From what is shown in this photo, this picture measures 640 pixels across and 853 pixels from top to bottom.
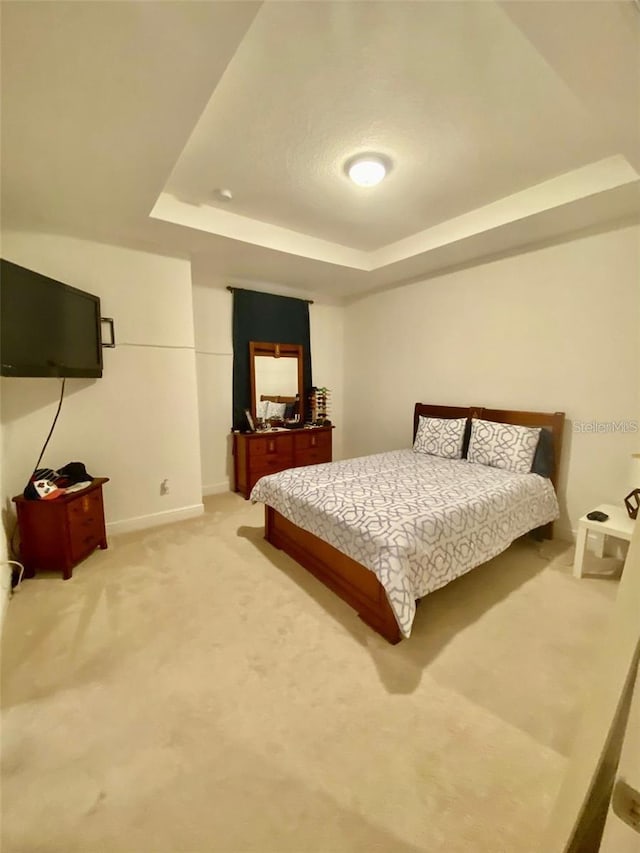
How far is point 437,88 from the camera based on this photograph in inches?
62.9

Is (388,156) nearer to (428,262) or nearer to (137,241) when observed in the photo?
(428,262)

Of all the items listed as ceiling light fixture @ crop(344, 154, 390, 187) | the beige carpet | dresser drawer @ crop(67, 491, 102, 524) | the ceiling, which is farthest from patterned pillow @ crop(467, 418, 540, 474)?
dresser drawer @ crop(67, 491, 102, 524)

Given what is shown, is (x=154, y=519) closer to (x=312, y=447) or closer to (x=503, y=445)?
(x=312, y=447)

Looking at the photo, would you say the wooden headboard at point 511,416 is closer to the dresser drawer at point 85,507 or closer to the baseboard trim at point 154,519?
the baseboard trim at point 154,519

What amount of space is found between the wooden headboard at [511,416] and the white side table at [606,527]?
498mm

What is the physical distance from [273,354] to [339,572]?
9.16 feet

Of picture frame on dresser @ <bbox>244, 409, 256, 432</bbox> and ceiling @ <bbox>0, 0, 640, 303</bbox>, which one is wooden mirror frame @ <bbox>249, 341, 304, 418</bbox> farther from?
ceiling @ <bbox>0, 0, 640, 303</bbox>

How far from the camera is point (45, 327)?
2.14 meters

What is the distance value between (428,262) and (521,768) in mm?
3574

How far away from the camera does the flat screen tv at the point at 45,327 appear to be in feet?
6.12

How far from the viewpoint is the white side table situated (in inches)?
84.2

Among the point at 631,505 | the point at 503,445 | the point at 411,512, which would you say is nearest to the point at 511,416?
the point at 503,445

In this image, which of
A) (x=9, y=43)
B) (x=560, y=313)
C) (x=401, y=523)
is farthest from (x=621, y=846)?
(x=560, y=313)

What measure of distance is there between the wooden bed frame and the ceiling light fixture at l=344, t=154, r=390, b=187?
2.14 meters
